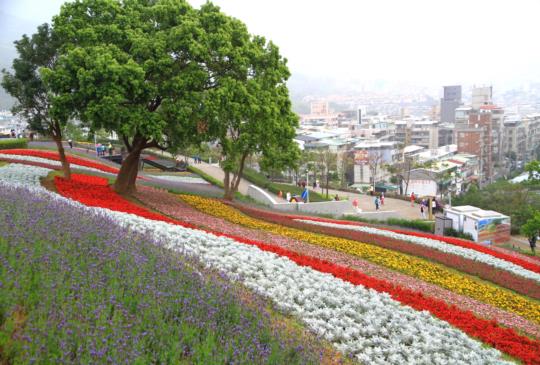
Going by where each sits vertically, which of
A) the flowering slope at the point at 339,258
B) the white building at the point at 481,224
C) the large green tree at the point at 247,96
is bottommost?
the white building at the point at 481,224

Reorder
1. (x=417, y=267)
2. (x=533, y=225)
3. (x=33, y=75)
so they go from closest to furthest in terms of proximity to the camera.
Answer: (x=417, y=267)
(x=33, y=75)
(x=533, y=225)

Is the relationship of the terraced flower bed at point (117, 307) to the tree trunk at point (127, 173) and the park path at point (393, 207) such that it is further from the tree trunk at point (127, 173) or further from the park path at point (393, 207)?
the park path at point (393, 207)

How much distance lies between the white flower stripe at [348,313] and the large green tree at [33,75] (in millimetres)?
13291

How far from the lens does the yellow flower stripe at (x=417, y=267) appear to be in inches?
564

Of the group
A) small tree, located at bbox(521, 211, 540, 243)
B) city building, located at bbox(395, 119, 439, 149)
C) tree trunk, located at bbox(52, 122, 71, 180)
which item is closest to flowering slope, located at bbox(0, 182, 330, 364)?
tree trunk, located at bbox(52, 122, 71, 180)

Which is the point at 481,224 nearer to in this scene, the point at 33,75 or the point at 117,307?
the point at 33,75

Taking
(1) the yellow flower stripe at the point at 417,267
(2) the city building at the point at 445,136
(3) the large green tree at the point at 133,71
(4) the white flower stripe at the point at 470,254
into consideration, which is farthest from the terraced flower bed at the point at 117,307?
(2) the city building at the point at 445,136

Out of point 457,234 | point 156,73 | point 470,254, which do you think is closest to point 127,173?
point 156,73

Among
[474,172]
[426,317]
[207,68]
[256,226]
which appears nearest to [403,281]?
[426,317]

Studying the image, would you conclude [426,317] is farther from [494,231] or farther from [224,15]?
[494,231]

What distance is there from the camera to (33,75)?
74.9 feet

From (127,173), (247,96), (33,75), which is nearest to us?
(247,96)

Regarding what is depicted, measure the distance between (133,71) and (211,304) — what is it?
1454 cm

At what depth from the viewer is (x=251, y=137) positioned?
84.7 feet
